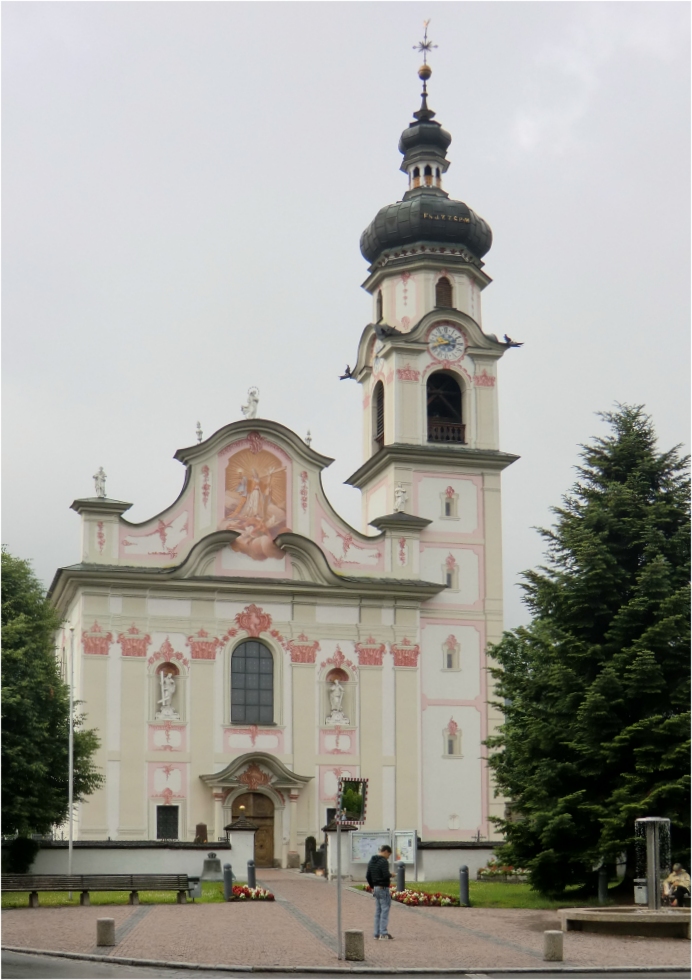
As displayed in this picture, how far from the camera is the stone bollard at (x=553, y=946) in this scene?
69.2 feet

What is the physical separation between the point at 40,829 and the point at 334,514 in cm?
1674

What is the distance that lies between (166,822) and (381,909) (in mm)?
22707

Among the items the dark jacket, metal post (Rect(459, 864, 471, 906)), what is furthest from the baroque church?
the dark jacket

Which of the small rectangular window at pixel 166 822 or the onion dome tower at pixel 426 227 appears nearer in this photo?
the small rectangular window at pixel 166 822

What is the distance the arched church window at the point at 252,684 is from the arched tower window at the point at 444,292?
14305 mm

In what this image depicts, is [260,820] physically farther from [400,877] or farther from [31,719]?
[31,719]

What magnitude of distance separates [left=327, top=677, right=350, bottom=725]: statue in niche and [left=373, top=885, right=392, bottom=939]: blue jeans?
77.4ft

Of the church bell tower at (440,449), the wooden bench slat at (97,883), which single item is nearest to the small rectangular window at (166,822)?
the church bell tower at (440,449)

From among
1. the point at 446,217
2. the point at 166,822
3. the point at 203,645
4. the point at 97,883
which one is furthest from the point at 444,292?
the point at 97,883

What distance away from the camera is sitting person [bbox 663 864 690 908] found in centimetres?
2770

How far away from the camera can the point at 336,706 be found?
47562 millimetres

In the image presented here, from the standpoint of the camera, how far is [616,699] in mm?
31016

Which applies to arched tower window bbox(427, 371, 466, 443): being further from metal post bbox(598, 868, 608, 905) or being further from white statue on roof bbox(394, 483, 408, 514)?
metal post bbox(598, 868, 608, 905)

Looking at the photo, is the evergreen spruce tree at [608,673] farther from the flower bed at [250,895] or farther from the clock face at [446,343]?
the clock face at [446,343]
